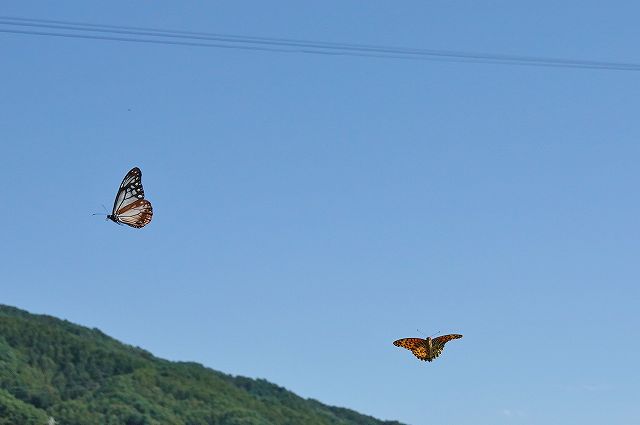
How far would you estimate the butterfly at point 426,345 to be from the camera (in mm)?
59375

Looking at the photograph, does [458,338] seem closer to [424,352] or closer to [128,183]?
[424,352]

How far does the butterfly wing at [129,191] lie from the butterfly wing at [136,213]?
14cm

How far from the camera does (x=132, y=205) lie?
50062 millimetres

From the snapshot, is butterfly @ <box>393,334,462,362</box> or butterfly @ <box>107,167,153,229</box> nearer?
butterfly @ <box>107,167,153,229</box>

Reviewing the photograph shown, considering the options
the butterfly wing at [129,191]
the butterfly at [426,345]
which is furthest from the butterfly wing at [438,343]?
the butterfly wing at [129,191]

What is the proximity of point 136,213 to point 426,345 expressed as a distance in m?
17.0

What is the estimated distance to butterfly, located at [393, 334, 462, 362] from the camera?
195 ft

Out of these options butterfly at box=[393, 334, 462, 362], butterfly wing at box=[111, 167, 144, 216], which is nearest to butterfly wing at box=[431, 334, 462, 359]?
butterfly at box=[393, 334, 462, 362]

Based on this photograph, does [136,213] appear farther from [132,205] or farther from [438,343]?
[438,343]

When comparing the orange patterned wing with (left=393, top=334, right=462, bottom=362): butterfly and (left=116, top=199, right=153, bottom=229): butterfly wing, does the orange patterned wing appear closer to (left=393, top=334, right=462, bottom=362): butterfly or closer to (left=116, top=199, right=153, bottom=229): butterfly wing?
(left=393, top=334, right=462, bottom=362): butterfly

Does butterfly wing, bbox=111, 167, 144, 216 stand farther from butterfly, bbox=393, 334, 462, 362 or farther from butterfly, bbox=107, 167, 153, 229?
butterfly, bbox=393, 334, 462, 362

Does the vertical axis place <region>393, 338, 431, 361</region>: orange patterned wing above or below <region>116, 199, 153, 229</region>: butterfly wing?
above

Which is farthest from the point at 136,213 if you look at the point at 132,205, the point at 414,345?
the point at 414,345

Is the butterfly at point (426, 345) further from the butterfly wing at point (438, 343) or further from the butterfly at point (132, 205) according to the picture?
the butterfly at point (132, 205)
